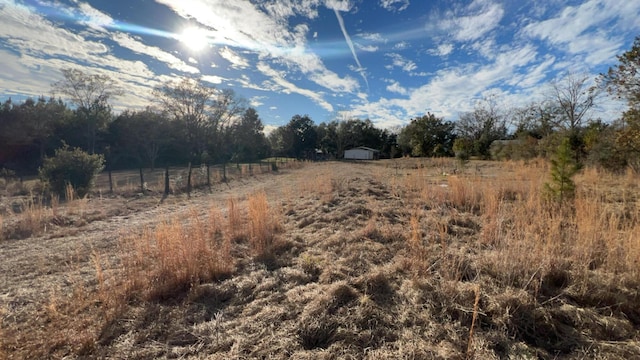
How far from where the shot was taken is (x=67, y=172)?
31.0 feet

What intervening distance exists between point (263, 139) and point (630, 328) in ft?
138

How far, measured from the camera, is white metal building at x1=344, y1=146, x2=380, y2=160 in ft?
141

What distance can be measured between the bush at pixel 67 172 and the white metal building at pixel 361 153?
36.4 metres

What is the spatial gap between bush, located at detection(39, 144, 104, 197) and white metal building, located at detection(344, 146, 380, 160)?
119 ft

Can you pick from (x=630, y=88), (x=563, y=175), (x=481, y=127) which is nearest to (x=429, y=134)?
(x=481, y=127)

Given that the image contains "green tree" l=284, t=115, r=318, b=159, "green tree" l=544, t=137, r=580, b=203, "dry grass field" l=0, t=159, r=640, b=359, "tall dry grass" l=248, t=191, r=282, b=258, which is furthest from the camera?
"green tree" l=284, t=115, r=318, b=159

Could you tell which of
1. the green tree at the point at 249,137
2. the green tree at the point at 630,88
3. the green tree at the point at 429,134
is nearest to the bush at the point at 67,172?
the green tree at the point at 630,88

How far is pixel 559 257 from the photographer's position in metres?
2.23

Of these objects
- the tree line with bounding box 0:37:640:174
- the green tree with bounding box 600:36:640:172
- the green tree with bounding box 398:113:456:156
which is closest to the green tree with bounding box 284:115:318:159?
the tree line with bounding box 0:37:640:174

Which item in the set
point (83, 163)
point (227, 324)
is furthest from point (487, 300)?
point (83, 163)

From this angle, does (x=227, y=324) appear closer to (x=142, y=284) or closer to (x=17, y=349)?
(x=142, y=284)

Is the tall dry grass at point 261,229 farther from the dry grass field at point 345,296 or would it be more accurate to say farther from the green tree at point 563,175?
the green tree at point 563,175

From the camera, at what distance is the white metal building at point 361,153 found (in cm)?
4306

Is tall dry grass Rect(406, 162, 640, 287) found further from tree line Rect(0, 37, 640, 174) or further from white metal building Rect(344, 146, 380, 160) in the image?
white metal building Rect(344, 146, 380, 160)
